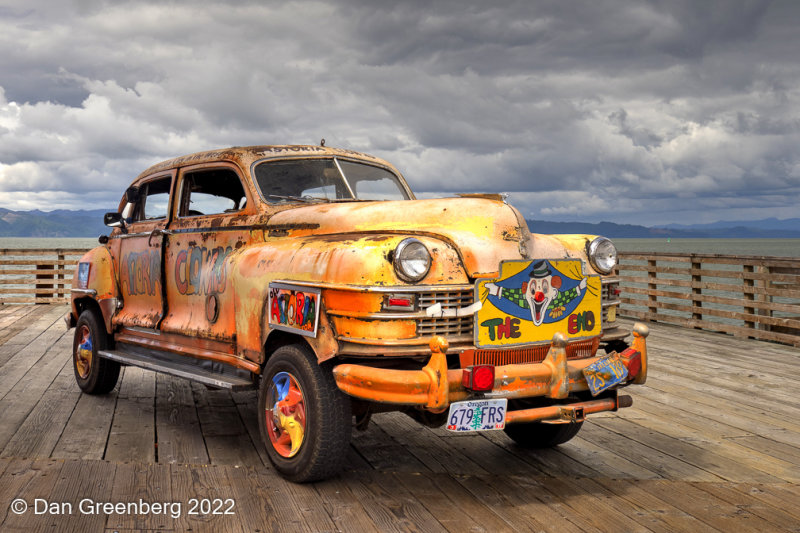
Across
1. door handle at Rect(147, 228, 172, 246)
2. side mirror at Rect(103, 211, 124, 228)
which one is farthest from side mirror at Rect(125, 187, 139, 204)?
door handle at Rect(147, 228, 172, 246)

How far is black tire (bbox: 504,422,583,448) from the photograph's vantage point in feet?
15.4

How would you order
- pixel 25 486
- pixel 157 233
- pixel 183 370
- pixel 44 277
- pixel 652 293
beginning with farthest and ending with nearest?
1. pixel 44 277
2. pixel 652 293
3. pixel 157 233
4. pixel 183 370
5. pixel 25 486

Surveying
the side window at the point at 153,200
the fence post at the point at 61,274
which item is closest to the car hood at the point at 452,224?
the side window at the point at 153,200

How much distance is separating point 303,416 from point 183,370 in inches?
57.6

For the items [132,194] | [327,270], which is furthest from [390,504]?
[132,194]

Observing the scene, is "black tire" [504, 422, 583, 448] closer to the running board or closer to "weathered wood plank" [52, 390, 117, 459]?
the running board

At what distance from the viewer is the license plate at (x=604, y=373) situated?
3.82m

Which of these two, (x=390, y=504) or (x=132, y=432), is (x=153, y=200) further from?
(x=390, y=504)

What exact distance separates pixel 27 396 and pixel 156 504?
3294mm

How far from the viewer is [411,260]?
3576 mm

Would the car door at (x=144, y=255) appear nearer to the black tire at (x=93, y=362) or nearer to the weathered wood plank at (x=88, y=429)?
the black tire at (x=93, y=362)

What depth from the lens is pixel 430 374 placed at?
340 centimetres

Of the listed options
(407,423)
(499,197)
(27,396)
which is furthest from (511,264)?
(27,396)

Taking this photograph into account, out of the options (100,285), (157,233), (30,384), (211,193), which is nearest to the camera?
(211,193)
